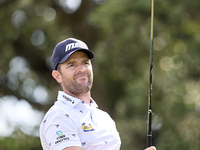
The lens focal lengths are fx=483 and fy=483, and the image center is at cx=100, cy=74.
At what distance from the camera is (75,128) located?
7.82 feet

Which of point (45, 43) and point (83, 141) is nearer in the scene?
point (83, 141)

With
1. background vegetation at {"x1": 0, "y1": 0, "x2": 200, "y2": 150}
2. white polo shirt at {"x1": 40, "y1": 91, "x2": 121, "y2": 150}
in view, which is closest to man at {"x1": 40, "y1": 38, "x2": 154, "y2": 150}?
white polo shirt at {"x1": 40, "y1": 91, "x2": 121, "y2": 150}

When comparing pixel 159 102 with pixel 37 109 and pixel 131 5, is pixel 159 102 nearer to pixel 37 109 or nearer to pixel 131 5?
pixel 131 5

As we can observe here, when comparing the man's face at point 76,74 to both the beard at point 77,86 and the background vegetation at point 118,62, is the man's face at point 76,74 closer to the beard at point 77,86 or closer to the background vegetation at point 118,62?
the beard at point 77,86

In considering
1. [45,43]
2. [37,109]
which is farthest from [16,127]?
[45,43]

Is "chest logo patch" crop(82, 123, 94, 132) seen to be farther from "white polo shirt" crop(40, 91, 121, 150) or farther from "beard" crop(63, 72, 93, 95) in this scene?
"beard" crop(63, 72, 93, 95)

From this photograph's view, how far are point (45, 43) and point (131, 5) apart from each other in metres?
2.64

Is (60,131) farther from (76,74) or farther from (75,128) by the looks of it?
(76,74)

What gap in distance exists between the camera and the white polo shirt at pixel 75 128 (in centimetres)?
234

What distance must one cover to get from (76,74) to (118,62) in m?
6.61

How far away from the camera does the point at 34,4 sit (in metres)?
9.42

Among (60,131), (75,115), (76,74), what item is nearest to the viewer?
(60,131)

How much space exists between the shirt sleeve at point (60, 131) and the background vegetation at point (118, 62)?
5.54 m

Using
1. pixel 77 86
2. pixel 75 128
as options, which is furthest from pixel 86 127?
pixel 77 86
